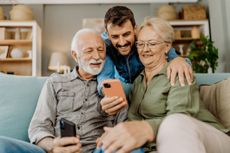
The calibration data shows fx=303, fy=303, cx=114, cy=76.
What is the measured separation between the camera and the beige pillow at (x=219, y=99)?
4.73ft

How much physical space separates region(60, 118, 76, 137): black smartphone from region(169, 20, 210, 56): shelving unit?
13.3 ft

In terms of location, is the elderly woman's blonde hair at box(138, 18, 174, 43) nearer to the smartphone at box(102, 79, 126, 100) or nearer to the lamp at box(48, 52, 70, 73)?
the smartphone at box(102, 79, 126, 100)

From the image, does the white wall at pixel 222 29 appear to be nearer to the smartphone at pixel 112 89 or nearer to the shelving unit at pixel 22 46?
the shelving unit at pixel 22 46

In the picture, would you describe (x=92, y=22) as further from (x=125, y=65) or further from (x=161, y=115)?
(x=161, y=115)

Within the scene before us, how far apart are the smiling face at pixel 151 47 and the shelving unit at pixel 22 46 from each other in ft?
11.8

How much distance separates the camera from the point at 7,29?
5039 millimetres

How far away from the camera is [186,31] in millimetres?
5004

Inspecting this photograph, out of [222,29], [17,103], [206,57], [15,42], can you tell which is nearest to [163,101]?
[17,103]

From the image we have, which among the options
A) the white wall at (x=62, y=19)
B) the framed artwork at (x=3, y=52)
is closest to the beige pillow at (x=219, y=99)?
the white wall at (x=62, y=19)

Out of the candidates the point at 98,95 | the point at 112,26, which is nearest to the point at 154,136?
the point at 98,95

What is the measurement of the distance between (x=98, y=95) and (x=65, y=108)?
0.57 feet

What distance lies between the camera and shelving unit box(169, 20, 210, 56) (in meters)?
4.88

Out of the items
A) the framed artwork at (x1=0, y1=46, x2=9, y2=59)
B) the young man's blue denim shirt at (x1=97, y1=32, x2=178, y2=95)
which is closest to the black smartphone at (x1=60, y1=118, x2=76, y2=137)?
the young man's blue denim shirt at (x1=97, y1=32, x2=178, y2=95)

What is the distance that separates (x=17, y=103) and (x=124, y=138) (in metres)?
0.91
